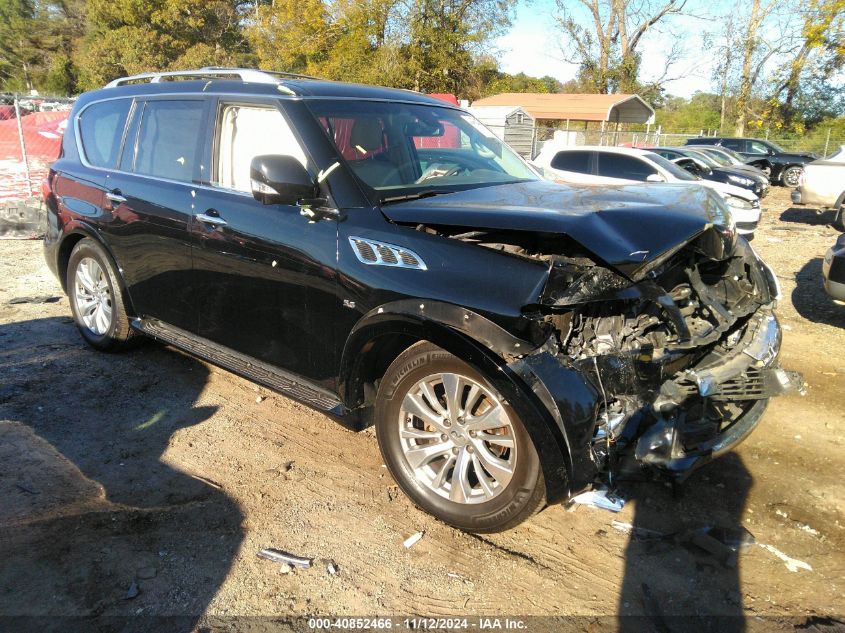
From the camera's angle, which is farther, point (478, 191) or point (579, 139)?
point (579, 139)

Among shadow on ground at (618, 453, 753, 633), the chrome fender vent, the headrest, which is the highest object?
the headrest

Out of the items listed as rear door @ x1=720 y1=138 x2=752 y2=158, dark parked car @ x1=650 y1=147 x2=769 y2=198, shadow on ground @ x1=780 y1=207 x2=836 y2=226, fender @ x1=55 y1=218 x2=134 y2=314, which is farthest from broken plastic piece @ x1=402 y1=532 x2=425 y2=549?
rear door @ x1=720 y1=138 x2=752 y2=158

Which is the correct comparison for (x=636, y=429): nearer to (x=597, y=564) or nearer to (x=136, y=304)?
(x=597, y=564)

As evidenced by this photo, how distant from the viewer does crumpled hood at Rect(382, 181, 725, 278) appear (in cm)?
271

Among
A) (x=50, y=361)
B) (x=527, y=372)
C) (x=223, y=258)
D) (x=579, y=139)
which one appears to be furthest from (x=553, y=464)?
(x=579, y=139)

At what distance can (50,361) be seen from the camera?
16.7 feet

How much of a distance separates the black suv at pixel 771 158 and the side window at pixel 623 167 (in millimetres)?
13671

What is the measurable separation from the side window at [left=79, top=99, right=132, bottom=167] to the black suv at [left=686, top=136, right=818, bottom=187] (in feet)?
74.6

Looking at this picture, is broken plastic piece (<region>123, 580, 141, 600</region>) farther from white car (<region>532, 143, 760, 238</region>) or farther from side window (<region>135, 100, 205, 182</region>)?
white car (<region>532, 143, 760, 238</region>)

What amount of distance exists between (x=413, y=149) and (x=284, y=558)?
7.91ft

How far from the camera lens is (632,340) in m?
2.95

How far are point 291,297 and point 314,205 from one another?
0.53 metres

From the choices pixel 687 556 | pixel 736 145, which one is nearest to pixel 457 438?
pixel 687 556

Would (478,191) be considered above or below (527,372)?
above
